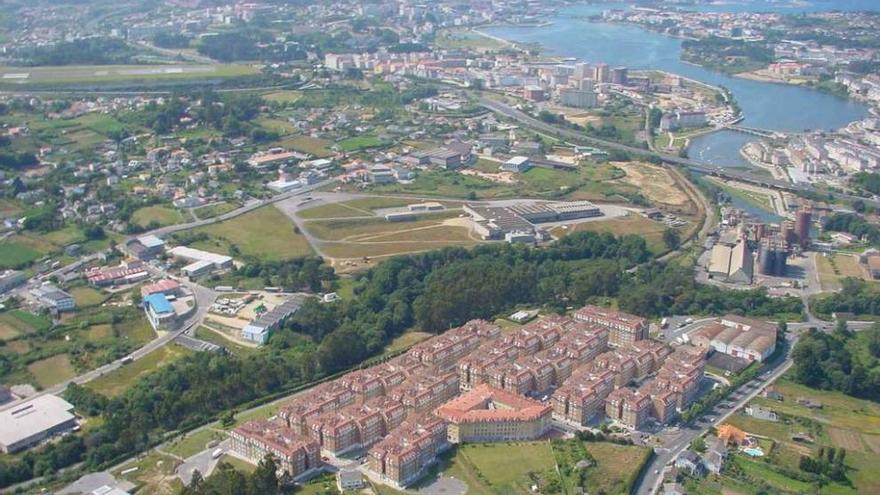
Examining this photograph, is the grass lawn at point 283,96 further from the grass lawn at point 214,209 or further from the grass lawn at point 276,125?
the grass lawn at point 214,209

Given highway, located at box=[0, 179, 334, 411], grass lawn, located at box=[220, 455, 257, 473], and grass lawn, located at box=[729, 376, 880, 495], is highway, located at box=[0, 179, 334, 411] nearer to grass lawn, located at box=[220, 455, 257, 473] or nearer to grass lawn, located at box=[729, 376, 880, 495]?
grass lawn, located at box=[220, 455, 257, 473]

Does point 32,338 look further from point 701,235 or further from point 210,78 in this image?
point 210,78

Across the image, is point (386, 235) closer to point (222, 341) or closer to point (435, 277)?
point (435, 277)

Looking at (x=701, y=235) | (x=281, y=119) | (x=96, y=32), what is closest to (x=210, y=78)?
(x=281, y=119)

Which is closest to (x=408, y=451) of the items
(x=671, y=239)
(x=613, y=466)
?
(x=613, y=466)

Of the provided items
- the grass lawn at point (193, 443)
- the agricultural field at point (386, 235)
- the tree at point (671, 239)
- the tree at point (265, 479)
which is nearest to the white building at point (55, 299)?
the agricultural field at point (386, 235)
